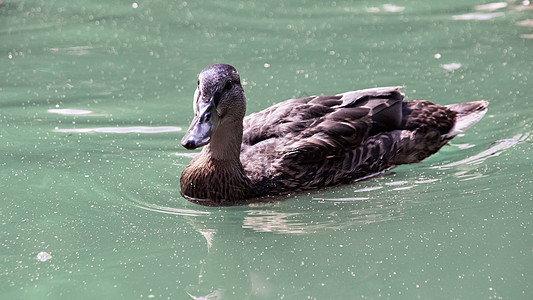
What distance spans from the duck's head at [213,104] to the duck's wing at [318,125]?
1.26ft

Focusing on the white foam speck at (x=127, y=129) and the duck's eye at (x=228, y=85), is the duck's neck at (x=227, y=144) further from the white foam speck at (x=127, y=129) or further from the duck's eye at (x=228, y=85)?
the white foam speck at (x=127, y=129)

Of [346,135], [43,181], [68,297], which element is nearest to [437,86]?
[346,135]

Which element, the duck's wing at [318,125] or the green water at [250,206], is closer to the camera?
the green water at [250,206]

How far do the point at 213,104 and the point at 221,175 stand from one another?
2.09 ft

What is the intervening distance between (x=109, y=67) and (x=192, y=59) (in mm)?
945

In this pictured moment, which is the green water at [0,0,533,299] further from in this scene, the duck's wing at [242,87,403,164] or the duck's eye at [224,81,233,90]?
the duck's eye at [224,81,233,90]

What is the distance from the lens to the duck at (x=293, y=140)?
5.83m

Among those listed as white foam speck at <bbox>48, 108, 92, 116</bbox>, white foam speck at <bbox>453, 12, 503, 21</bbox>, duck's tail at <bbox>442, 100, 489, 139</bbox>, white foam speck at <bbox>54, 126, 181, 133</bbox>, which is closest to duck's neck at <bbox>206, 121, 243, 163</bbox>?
white foam speck at <bbox>54, 126, 181, 133</bbox>

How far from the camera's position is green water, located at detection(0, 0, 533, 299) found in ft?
15.8

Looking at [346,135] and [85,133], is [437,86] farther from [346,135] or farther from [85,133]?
[85,133]

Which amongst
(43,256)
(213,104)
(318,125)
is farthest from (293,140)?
(43,256)

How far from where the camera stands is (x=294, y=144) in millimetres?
6180

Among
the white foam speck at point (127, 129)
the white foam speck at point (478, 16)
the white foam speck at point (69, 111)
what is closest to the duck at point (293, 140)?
the white foam speck at point (127, 129)

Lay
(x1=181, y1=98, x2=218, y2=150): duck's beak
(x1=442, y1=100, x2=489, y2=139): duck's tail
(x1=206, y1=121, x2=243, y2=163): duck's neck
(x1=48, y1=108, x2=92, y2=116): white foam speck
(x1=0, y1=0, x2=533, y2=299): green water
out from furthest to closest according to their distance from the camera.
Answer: (x1=48, y1=108, x2=92, y2=116): white foam speck → (x1=442, y1=100, x2=489, y2=139): duck's tail → (x1=206, y1=121, x2=243, y2=163): duck's neck → (x1=181, y1=98, x2=218, y2=150): duck's beak → (x1=0, y1=0, x2=533, y2=299): green water
